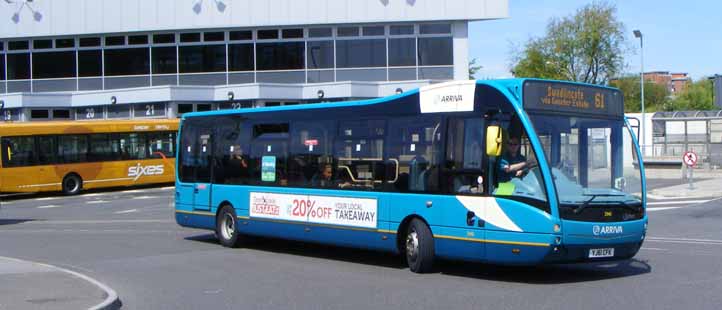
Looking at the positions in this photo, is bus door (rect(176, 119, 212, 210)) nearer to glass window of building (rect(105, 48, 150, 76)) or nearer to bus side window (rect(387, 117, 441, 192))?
bus side window (rect(387, 117, 441, 192))

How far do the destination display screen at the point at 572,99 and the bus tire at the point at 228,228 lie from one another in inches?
272

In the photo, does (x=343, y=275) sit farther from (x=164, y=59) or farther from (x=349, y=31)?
(x=164, y=59)

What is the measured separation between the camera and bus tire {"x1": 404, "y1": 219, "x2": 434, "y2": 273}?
485 inches

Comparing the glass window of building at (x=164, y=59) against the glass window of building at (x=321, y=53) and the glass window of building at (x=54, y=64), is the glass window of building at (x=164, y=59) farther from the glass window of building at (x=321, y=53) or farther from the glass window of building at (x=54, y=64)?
the glass window of building at (x=321, y=53)

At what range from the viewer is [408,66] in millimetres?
41094

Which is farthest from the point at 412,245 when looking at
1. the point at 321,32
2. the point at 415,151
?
the point at 321,32

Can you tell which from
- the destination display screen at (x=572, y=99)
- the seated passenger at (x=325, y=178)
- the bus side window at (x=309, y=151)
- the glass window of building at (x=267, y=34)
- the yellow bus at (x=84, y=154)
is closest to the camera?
the destination display screen at (x=572, y=99)

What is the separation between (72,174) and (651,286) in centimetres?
2795

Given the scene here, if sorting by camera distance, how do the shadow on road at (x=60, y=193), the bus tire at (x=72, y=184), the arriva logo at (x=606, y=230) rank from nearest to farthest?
the arriva logo at (x=606, y=230) < the bus tire at (x=72, y=184) < the shadow on road at (x=60, y=193)

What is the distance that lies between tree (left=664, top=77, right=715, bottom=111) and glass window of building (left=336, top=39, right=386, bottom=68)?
78.2 m

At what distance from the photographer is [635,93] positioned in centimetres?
7912

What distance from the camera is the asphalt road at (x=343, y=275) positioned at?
10172mm

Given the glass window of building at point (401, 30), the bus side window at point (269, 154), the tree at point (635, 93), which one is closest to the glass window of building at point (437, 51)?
the glass window of building at point (401, 30)

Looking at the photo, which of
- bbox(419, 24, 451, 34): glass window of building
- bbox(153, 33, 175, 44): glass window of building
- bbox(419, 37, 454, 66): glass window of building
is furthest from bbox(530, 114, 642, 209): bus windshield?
bbox(153, 33, 175, 44): glass window of building
